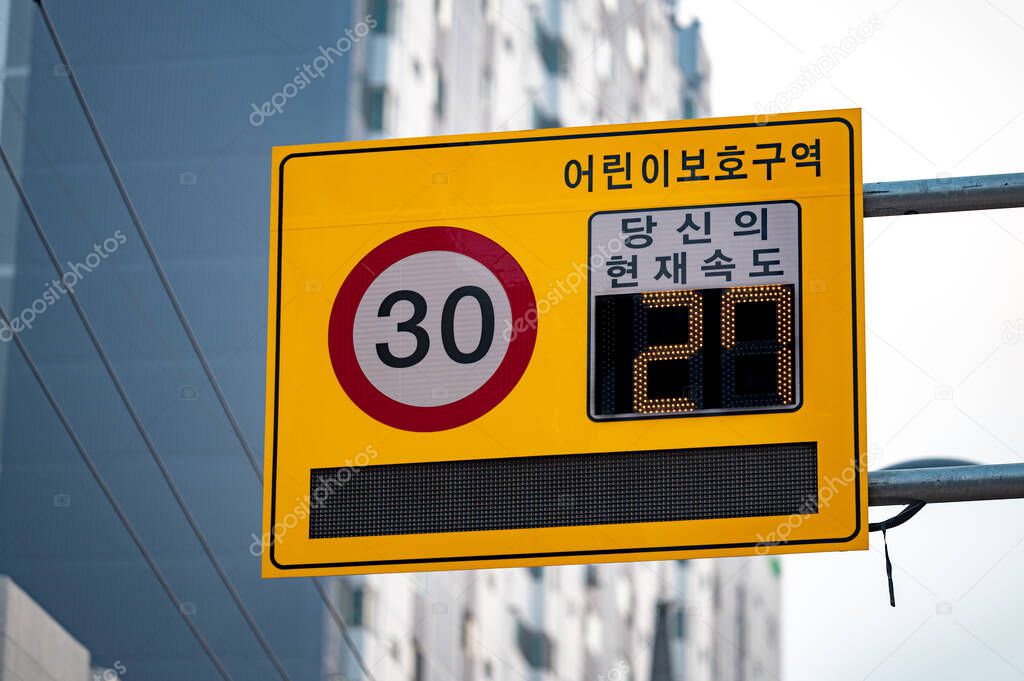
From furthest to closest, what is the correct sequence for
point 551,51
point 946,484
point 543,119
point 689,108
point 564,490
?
point 689,108
point 551,51
point 543,119
point 564,490
point 946,484

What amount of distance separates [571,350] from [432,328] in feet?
2.11

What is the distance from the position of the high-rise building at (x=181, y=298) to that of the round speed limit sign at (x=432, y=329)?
23941 millimetres

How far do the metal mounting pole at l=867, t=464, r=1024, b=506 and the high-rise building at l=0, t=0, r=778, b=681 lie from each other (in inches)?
973

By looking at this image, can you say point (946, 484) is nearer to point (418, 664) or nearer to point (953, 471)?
point (953, 471)

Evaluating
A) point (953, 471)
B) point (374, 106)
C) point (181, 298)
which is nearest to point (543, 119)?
point (374, 106)

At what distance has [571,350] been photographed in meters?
7.73

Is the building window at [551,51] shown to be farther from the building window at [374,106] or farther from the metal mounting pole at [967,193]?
the metal mounting pole at [967,193]

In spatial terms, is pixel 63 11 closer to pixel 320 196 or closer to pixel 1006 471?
pixel 320 196

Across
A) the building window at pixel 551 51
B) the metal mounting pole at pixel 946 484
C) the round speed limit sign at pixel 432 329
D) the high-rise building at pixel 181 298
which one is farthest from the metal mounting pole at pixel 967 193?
the building window at pixel 551 51

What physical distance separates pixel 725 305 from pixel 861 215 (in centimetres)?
71

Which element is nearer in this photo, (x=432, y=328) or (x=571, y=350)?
(x=571, y=350)

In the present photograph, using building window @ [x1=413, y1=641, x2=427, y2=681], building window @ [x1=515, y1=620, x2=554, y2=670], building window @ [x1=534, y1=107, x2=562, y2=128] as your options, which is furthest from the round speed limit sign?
building window @ [x1=534, y1=107, x2=562, y2=128]

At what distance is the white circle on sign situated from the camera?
7844 mm

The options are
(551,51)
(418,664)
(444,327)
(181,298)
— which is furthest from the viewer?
(551,51)
